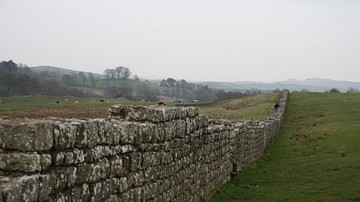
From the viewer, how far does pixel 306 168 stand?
76.7 feet

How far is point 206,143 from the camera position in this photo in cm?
1625

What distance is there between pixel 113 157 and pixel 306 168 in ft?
53.0

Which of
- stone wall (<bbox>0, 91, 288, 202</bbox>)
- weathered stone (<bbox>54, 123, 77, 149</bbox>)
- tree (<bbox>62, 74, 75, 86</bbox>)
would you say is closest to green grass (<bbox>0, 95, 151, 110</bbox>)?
stone wall (<bbox>0, 91, 288, 202</bbox>)

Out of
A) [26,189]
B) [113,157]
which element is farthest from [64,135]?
[113,157]

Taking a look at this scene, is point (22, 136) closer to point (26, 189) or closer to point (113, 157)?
point (26, 189)

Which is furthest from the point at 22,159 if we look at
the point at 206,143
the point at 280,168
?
the point at 280,168

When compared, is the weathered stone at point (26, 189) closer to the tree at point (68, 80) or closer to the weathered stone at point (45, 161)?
the weathered stone at point (45, 161)

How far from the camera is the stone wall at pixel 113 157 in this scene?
6.29 metres

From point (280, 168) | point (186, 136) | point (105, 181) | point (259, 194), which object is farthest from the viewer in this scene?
point (280, 168)

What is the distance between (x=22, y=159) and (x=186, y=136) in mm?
7570

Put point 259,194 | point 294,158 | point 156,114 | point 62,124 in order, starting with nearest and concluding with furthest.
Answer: point 62,124 < point 156,114 < point 259,194 < point 294,158

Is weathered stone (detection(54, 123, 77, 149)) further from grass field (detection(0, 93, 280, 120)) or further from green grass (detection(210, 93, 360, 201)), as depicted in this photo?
grass field (detection(0, 93, 280, 120))

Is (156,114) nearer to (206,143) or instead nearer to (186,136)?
(186,136)

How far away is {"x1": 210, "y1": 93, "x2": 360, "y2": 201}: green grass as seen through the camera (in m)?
17.4
